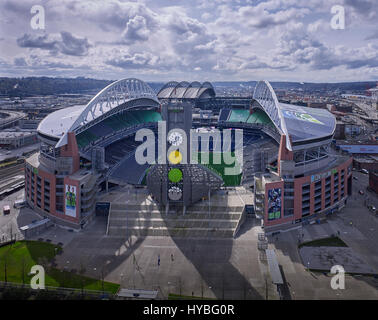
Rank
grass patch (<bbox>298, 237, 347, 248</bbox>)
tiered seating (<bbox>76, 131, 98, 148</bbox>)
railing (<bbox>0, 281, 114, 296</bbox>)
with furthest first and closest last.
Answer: tiered seating (<bbox>76, 131, 98, 148</bbox>) < grass patch (<bbox>298, 237, 347, 248</bbox>) < railing (<bbox>0, 281, 114, 296</bbox>)

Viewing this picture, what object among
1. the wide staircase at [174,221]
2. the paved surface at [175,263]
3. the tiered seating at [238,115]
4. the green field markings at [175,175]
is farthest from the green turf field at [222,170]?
the tiered seating at [238,115]

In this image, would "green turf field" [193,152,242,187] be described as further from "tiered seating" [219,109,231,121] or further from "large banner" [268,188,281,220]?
"tiered seating" [219,109,231,121]

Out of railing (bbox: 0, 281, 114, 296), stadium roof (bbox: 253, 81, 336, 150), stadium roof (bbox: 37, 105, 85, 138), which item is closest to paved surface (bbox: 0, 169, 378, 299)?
railing (bbox: 0, 281, 114, 296)

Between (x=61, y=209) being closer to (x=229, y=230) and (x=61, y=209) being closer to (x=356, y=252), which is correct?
(x=229, y=230)

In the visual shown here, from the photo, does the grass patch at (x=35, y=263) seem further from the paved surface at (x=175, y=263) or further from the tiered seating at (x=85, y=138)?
the tiered seating at (x=85, y=138)

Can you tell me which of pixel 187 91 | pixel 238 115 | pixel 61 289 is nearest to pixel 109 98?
pixel 238 115

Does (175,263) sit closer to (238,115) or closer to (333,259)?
(333,259)
